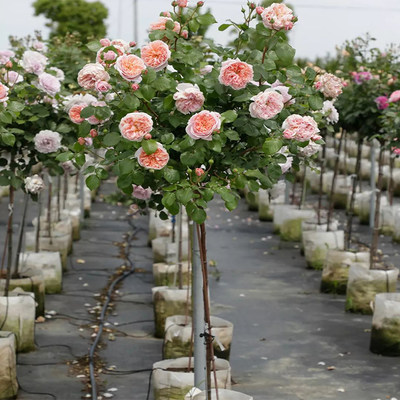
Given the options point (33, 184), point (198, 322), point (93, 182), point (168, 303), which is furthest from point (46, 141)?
point (93, 182)

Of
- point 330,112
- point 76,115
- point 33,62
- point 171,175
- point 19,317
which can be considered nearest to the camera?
point 171,175

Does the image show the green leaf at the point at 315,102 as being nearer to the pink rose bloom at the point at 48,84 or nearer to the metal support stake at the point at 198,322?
the metal support stake at the point at 198,322

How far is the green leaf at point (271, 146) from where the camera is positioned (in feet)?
13.5

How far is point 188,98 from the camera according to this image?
4086mm

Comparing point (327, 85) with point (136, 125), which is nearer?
point (136, 125)

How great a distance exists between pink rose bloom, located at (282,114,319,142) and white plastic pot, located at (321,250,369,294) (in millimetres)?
6398

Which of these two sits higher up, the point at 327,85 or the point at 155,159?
the point at 327,85

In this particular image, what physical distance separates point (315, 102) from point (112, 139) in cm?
103

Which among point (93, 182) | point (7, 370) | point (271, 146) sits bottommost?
point (7, 370)

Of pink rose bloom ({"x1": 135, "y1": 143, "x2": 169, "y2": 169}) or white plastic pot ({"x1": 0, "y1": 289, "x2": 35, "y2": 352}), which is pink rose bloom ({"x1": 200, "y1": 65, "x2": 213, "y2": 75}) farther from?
white plastic pot ({"x1": 0, "y1": 289, "x2": 35, "y2": 352})

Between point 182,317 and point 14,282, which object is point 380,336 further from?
point 14,282

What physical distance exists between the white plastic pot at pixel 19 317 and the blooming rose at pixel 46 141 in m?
1.57

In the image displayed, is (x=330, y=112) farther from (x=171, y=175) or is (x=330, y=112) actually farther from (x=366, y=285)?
(x=366, y=285)

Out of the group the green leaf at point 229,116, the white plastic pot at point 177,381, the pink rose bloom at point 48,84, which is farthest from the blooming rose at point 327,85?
the pink rose bloom at point 48,84
